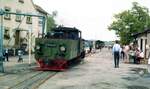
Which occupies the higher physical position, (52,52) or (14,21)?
(14,21)

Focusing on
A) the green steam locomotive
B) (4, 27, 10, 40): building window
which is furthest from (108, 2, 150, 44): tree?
the green steam locomotive

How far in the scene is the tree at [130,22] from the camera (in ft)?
227

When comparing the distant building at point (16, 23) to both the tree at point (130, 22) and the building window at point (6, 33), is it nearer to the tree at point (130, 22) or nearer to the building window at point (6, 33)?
the building window at point (6, 33)

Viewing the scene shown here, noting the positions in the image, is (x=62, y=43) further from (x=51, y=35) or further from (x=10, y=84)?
(x=10, y=84)

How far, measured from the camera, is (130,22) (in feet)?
234

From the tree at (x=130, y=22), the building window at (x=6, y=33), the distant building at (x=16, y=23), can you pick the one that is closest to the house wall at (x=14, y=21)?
the distant building at (x=16, y=23)

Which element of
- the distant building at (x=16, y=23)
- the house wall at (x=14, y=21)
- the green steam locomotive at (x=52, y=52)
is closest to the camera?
the green steam locomotive at (x=52, y=52)

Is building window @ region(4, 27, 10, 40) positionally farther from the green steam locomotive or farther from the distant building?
the green steam locomotive

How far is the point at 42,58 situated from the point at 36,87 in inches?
338

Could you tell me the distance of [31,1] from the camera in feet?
175

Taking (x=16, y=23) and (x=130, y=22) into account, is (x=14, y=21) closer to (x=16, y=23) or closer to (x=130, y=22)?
(x=16, y=23)

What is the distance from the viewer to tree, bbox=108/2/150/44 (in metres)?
69.1

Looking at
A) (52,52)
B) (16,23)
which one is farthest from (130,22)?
(52,52)

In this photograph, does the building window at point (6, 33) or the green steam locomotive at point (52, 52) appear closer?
the green steam locomotive at point (52, 52)
